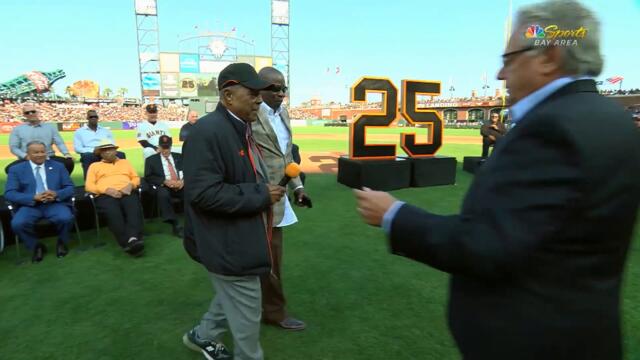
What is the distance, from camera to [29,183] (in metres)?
4.90

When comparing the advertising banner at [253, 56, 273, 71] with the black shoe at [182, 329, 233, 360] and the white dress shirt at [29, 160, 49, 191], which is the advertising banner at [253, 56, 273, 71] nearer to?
the white dress shirt at [29, 160, 49, 191]

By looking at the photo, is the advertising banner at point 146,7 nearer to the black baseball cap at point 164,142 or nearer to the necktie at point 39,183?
the black baseball cap at point 164,142

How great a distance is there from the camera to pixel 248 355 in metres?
2.20

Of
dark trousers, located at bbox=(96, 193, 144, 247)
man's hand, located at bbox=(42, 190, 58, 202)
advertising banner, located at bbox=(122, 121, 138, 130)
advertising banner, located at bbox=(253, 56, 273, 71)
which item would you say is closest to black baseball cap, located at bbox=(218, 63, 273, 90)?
dark trousers, located at bbox=(96, 193, 144, 247)

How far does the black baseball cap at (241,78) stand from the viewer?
209cm

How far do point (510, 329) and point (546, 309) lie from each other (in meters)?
0.11

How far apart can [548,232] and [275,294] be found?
254 centimetres

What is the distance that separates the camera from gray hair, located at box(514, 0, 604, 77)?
1048 millimetres

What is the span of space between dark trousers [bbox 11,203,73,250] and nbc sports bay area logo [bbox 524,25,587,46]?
216 inches

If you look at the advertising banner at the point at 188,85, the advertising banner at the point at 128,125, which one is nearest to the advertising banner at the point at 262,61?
the advertising banner at the point at 188,85

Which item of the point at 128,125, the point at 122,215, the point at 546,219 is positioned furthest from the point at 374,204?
the point at 128,125

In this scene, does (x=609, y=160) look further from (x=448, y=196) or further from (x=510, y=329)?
(x=448, y=196)

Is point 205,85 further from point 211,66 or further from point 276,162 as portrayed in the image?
point 276,162

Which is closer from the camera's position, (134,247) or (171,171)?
(134,247)
